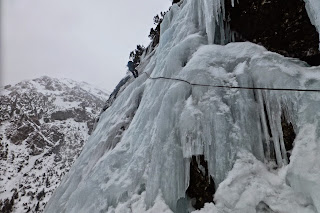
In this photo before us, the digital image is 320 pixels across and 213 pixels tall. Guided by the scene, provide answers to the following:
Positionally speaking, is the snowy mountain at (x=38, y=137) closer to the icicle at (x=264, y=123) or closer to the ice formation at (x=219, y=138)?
the ice formation at (x=219, y=138)

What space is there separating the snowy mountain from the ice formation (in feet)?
141

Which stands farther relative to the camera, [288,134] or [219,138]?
[219,138]

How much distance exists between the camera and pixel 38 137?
66.4 metres

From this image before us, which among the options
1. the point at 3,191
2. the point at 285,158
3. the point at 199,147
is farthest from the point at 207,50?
the point at 3,191

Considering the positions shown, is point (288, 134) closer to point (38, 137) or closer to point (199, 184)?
point (199, 184)

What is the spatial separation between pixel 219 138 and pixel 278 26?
121 inches

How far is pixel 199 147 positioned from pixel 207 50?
2.33 meters

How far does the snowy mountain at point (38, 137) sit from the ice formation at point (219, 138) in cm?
4303

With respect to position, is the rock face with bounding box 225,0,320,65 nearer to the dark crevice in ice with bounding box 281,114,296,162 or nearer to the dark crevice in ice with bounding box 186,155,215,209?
the dark crevice in ice with bounding box 281,114,296,162

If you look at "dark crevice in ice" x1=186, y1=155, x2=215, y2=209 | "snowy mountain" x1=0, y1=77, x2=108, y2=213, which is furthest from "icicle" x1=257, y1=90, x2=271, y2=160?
"snowy mountain" x1=0, y1=77, x2=108, y2=213

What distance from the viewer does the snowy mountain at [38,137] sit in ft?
160

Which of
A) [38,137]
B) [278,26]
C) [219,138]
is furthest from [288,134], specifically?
[38,137]

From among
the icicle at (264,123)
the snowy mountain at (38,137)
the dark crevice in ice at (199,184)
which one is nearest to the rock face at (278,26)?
the icicle at (264,123)

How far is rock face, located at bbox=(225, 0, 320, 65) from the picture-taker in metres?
5.52
